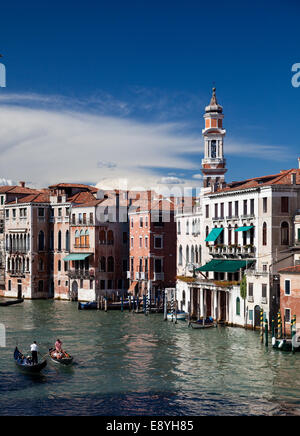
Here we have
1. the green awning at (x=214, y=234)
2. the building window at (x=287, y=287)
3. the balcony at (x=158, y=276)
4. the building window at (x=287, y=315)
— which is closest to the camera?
the building window at (x=287, y=315)

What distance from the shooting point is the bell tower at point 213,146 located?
Result: 168 ft

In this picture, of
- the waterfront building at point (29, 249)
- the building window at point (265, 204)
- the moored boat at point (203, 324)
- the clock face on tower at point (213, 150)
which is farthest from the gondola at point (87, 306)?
the building window at point (265, 204)

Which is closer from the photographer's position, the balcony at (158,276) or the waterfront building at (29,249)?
the balcony at (158,276)

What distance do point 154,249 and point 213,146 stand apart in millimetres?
8719

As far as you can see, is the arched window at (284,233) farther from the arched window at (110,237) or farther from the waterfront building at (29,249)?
the waterfront building at (29,249)

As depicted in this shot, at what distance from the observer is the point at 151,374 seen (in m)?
27.9

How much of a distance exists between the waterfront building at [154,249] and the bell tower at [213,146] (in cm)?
527

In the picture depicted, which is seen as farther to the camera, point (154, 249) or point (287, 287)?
point (154, 249)

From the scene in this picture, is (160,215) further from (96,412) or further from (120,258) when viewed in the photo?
(96,412)

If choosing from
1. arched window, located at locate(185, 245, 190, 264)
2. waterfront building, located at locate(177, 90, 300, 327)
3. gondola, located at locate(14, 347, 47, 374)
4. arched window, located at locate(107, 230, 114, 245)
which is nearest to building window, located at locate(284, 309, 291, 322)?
waterfront building, located at locate(177, 90, 300, 327)

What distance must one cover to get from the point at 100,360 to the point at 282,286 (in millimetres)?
10402

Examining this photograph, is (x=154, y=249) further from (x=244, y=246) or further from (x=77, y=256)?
(x=244, y=246)

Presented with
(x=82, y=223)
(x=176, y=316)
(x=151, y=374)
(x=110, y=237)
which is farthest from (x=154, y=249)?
(x=151, y=374)
